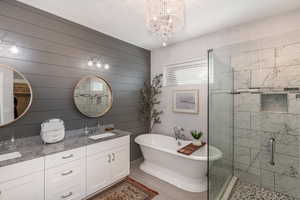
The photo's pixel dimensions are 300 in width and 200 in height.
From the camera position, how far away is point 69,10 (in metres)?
1.92

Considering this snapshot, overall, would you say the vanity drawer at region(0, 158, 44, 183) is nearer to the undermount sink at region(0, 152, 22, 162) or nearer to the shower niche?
the undermount sink at region(0, 152, 22, 162)

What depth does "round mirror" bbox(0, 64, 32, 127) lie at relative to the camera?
5.31ft

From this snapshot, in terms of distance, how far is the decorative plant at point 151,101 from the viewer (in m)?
3.31

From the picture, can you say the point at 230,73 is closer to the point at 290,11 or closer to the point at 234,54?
the point at 234,54

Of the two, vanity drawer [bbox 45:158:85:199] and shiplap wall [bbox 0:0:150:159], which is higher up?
shiplap wall [bbox 0:0:150:159]

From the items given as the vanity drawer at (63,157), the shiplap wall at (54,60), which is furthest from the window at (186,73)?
the vanity drawer at (63,157)

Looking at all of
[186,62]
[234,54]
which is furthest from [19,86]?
[234,54]

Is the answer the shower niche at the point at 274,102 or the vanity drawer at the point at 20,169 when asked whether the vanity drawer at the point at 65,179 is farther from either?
the shower niche at the point at 274,102

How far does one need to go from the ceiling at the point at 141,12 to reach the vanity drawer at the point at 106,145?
1.93m

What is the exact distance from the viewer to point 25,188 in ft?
4.50

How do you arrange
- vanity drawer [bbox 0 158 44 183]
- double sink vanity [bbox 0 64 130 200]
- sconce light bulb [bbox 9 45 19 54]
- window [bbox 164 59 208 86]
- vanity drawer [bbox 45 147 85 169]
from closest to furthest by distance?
1. vanity drawer [bbox 0 158 44 183]
2. double sink vanity [bbox 0 64 130 200]
3. vanity drawer [bbox 45 147 85 169]
4. sconce light bulb [bbox 9 45 19 54]
5. window [bbox 164 59 208 86]

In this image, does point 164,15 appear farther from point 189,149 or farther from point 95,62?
point 189,149

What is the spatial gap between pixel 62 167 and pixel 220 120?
217cm

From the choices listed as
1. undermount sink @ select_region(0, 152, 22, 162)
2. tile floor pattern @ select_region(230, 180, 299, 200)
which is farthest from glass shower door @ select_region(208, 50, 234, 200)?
undermount sink @ select_region(0, 152, 22, 162)
